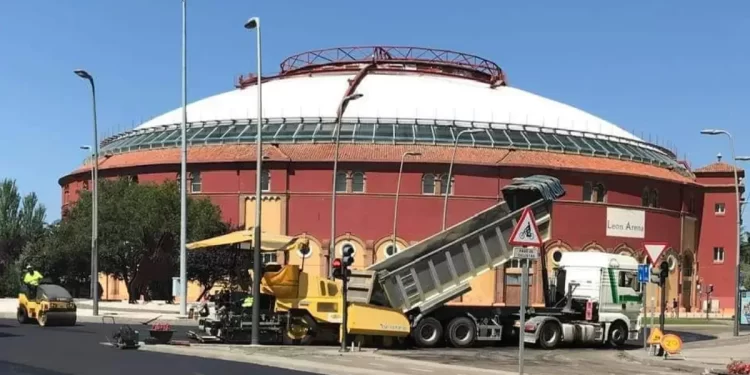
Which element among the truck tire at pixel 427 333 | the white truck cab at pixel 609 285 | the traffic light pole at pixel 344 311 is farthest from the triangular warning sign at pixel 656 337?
the traffic light pole at pixel 344 311

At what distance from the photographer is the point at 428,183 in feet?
224

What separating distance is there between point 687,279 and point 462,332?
54568 mm

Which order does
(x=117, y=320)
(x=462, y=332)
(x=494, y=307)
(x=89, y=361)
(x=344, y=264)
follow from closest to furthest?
(x=89, y=361) → (x=344, y=264) → (x=462, y=332) → (x=494, y=307) → (x=117, y=320)

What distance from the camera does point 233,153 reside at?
70.3 meters

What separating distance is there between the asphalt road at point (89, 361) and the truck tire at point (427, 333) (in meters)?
8.06

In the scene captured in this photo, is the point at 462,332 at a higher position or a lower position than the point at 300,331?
lower

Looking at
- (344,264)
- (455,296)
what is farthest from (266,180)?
(344,264)

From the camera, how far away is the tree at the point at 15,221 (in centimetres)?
8575

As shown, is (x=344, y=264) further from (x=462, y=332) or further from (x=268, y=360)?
(x=462, y=332)

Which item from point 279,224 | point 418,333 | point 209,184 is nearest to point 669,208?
point 279,224

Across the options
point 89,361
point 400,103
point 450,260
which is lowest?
point 89,361

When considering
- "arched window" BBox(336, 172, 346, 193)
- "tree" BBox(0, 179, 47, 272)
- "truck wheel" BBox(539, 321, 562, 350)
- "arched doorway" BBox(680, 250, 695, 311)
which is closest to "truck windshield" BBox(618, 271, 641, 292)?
"truck wheel" BBox(539, 321, 562, 350)

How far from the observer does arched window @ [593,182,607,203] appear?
71375 mm

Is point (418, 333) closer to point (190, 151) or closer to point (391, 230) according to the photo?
point (391, 230)
